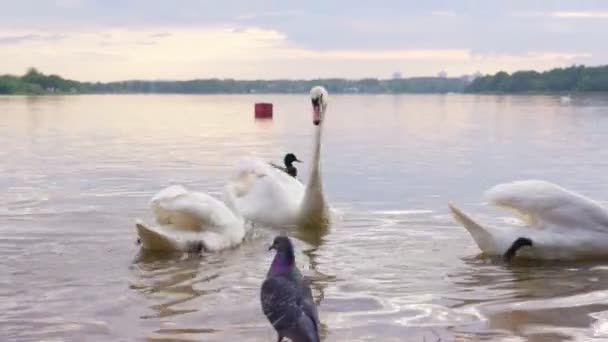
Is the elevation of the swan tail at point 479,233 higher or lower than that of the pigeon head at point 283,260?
lower

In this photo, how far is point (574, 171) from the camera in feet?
58.7

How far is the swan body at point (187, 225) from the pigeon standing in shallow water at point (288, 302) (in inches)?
147

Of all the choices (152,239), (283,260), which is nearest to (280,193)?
(152,239)

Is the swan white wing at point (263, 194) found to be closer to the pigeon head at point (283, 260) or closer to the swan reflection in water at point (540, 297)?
the swan reflection in water at point (540, 297)

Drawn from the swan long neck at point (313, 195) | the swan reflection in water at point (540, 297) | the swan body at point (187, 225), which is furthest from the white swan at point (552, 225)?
the swan long neck at point (313, 195)

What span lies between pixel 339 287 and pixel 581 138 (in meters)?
21.7

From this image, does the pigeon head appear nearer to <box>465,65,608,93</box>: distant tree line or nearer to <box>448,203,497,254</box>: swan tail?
<box>448,203,497,254</box>: swan tail

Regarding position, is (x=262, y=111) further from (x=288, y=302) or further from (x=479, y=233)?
(x=288, y=302)

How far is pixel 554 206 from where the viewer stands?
9.01m

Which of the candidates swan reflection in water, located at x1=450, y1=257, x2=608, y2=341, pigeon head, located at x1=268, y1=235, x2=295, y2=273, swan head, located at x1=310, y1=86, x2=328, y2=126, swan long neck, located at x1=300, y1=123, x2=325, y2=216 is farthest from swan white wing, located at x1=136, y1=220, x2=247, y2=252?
pigeon head, located at x1=268, y1=235, x2=295, y2=273

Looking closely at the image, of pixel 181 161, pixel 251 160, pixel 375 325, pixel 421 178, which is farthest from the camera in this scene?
pixel 181 161

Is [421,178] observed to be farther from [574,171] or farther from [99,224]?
[99,224]

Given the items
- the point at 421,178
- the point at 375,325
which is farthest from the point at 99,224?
the point at 421,178

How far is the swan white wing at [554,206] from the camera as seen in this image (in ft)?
29.5
